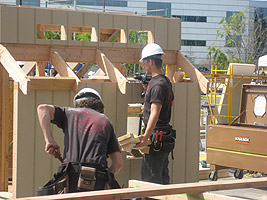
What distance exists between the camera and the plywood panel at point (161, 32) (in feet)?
27.5

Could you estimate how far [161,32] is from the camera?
8.40m

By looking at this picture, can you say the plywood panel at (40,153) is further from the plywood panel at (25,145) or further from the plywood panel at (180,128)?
the plywood panel at (180,128)

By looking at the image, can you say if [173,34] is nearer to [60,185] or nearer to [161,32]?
[161,32]

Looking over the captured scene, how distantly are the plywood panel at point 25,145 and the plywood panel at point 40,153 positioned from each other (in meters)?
0.04

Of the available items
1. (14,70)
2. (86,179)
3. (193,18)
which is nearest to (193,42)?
(193,18)

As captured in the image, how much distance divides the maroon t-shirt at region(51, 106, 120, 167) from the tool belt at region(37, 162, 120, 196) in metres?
0.06

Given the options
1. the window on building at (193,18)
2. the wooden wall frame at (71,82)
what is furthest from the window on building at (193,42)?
the wooden wall frame at (71,82)

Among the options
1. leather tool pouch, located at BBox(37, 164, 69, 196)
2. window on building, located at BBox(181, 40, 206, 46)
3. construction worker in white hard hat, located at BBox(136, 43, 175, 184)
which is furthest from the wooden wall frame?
window on building, located at BBox(181, 40, 206, 46)

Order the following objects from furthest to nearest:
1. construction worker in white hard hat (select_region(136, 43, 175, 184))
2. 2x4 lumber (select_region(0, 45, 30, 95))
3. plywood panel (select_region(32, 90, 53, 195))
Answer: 1. plywood panel (select_region(32, 90, 53, 195))
2. 2x4 lumber (select_region(0, 45, 30, 95))
3. construction worker in white hard hat (select_region(136, 43, 175, 184))

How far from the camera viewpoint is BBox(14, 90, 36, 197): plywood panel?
6.72 metres

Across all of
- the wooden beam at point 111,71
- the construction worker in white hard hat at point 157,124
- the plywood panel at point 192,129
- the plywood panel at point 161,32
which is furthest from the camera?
the plywood panel at point 161,32

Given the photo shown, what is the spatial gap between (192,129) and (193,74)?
0.88 meters

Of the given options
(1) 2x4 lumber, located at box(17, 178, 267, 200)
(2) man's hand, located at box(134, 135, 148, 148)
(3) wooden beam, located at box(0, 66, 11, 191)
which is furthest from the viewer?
(3) wooden beam, located at box(0, 66, 11, 191)

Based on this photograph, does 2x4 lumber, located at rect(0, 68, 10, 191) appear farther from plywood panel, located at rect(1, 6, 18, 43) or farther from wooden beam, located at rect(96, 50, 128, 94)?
wooden beam, located at rect(96, 50, 128, 94)
